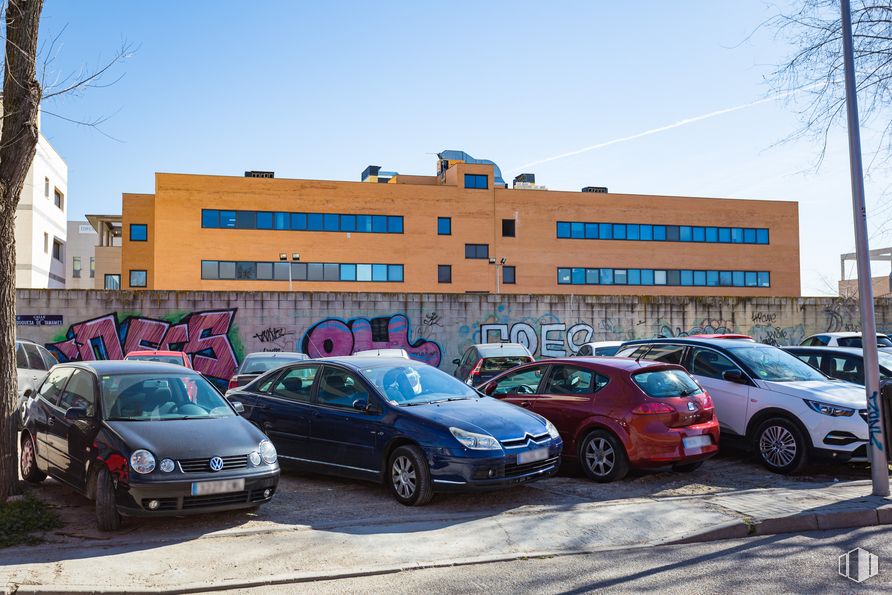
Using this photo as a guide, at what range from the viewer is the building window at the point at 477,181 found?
5472cm

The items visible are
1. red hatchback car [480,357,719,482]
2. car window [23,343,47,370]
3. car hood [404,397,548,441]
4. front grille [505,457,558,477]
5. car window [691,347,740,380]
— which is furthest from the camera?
car window [23,343,47,370]

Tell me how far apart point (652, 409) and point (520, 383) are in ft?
7.21

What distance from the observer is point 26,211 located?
48.1 meters

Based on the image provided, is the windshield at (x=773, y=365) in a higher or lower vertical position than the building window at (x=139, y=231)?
lower

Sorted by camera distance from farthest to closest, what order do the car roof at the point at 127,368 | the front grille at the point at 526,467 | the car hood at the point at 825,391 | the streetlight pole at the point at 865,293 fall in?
the car hood at the point at 825,391, the streetlight pole at the point at 865,293, the car roof at the point at 127,368, the front grille at the point at 526,467

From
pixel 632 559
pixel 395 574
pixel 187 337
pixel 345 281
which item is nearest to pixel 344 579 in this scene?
pixel 395 574

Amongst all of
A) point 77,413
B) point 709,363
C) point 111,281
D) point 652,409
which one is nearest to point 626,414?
point 652,409

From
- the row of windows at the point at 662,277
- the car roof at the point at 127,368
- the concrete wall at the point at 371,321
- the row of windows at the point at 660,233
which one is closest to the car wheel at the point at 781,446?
the car roof at the point at 127,368

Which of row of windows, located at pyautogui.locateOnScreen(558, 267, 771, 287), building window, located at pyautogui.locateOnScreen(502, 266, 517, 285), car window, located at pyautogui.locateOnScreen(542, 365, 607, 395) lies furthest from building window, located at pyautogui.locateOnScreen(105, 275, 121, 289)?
car window, located at pyautogui.locateOnScreen(542, 365, 607, 395)

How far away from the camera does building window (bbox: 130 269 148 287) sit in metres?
50.6

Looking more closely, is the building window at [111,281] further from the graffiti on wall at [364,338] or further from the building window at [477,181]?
the graffiti on wall at [364,338]

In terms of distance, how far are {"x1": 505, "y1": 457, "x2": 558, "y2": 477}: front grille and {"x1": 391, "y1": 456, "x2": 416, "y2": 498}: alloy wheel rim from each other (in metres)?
1.00

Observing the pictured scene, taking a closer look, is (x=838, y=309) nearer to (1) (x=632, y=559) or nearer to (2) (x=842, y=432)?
(2) (x=842, y=432)

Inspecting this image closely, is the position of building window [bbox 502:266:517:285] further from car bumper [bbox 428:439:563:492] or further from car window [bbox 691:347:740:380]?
car bumper [bbox 428:439:563:492]
